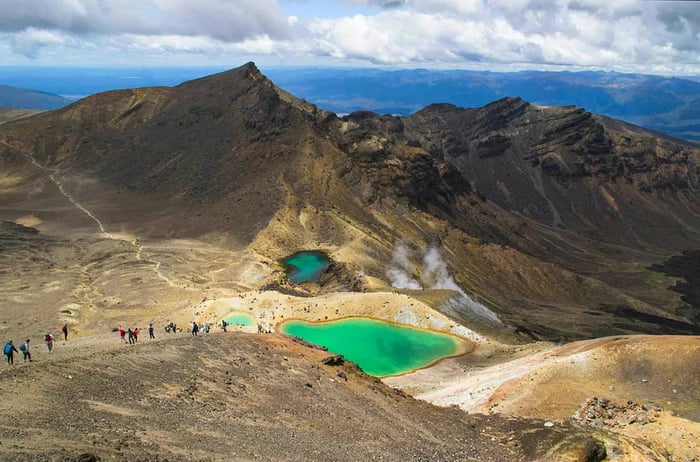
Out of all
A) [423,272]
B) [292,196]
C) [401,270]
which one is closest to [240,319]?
[401,270]

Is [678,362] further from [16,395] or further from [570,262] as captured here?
[570,262]

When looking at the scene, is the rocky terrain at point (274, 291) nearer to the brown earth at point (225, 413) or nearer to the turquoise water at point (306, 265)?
the brown earth at point (225, 413)

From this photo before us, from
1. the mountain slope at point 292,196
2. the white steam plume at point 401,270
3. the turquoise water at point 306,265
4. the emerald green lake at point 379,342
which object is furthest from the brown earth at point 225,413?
the white steam plume at point 401,270

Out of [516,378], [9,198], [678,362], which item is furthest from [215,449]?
[9,198]

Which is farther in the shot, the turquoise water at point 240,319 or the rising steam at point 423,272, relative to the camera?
the rising steam at point 423,272

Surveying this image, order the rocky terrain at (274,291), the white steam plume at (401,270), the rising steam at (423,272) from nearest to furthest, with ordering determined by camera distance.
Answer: the rocky terrain at (274,291), the white steam plume at (401,270), the rising steam at (423,272)

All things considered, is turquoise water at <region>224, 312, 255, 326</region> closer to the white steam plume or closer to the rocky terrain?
the rocky terrain

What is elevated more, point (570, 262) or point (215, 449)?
point (215, 449)
